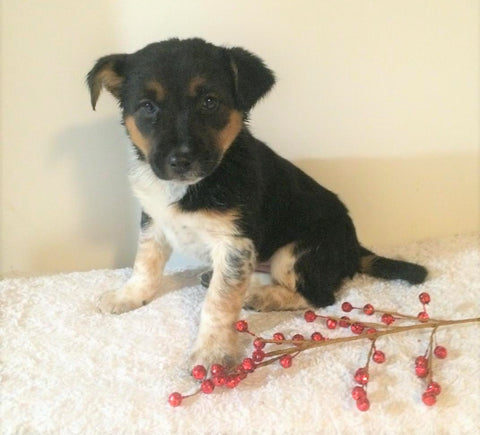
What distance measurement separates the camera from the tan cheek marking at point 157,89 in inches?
64.0

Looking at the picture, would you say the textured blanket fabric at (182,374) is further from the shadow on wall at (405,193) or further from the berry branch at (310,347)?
the shadow on wall at (405,193)

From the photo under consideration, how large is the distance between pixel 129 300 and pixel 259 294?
53 cm

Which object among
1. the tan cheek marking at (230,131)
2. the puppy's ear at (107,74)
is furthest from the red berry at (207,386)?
the puppy's ear at (107,74)

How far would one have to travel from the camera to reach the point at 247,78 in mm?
1731

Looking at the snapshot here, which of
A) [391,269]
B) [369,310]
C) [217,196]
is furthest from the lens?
[391,269]

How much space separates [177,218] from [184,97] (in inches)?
17.5

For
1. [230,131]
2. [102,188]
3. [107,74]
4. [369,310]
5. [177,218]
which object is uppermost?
[107,74]

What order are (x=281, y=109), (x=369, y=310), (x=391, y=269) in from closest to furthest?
(x=369, y=310) < (x=391, y=269) < (x=281, y=109)

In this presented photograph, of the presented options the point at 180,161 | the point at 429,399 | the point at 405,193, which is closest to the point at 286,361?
the point at 429,399

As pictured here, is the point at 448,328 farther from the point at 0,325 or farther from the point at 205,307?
the point at 0,325

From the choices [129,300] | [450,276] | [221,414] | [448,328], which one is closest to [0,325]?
[129,300]

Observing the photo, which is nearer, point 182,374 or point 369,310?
point 182,374

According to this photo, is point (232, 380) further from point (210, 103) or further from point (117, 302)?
point (210, 103)

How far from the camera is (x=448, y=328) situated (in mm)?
1903
